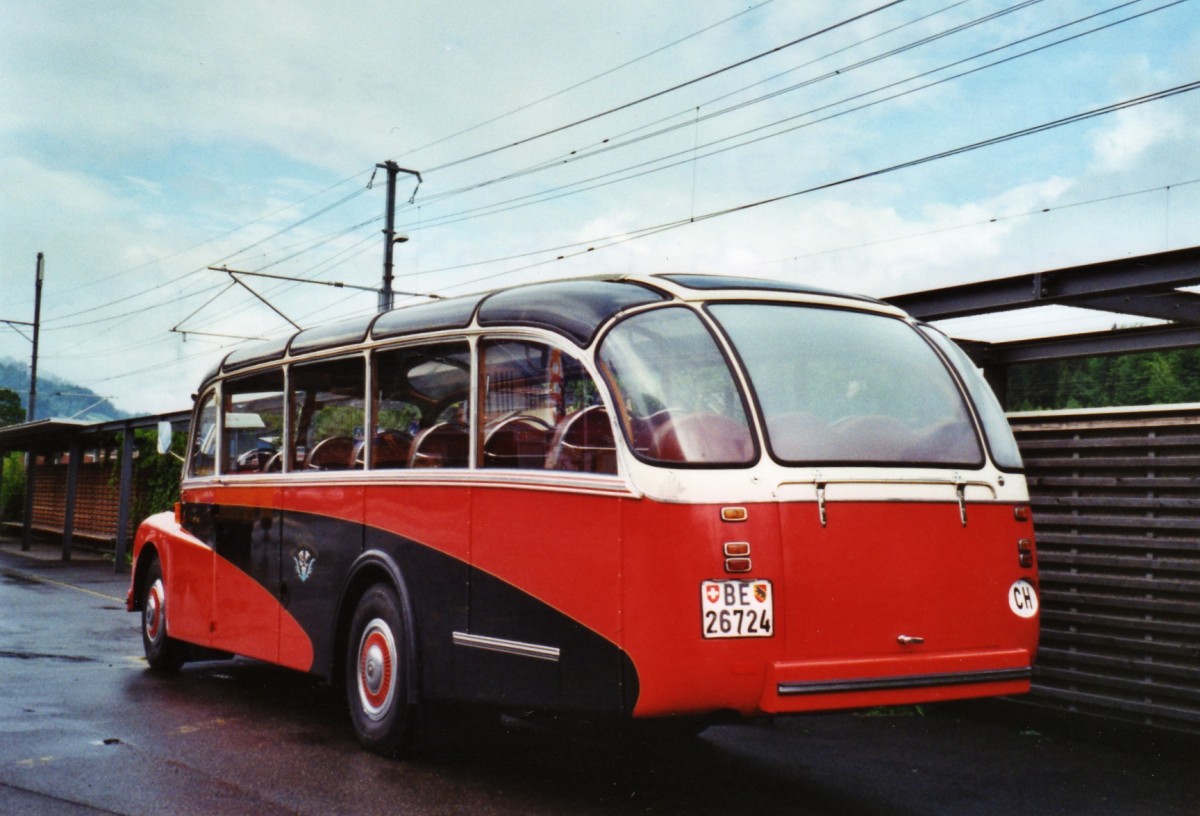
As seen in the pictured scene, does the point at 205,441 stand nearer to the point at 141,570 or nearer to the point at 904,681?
the point at 141,570

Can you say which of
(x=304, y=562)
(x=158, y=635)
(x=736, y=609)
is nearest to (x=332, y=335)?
(x=304, y=562)

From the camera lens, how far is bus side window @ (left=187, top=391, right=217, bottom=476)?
10.6m

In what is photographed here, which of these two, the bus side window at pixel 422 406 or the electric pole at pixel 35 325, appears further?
the electric pole at pixel 35 325

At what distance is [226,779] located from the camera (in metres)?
6.56

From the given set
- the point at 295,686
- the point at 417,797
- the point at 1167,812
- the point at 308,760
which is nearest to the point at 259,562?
the point at 295,686

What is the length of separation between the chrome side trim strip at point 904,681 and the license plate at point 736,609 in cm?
28

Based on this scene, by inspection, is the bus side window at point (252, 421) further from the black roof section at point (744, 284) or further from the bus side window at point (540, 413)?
the black roof section at point (744, 284)

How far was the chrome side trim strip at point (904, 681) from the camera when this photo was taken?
5.52 meters

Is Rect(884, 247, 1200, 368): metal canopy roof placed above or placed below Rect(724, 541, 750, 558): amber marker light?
above

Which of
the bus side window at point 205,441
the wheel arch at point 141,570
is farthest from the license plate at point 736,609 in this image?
the wheel arch at point 141,570

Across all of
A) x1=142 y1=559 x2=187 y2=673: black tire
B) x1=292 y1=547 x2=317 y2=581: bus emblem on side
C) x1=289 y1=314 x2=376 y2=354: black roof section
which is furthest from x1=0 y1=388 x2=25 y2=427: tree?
x1=292 y1=547 x2=317 y2=581: bus emblem on side

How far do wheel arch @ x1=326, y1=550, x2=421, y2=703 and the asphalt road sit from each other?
37cm

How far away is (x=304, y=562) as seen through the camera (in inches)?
332

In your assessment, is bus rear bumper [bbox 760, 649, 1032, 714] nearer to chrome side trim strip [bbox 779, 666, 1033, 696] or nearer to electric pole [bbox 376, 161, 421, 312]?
chrome side trim strip [bbox 779, 666, 1033, 696]
